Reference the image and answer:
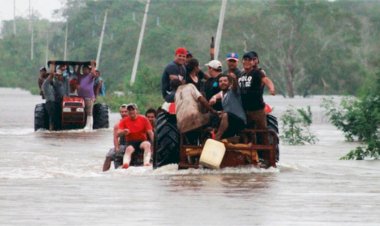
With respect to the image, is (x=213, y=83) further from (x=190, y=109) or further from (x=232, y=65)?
(x=190, y=109)

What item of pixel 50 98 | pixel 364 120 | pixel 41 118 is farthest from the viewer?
pixel 41 118

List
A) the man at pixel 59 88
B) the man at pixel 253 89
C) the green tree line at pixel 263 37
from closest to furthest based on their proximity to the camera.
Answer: the man at pixel 253 89, the man at pixel 59 88, the green tree line at pixel 263 37

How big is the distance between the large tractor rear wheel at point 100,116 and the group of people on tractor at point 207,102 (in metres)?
17.3

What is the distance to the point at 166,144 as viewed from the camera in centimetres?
2262

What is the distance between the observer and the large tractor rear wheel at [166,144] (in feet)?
74.2

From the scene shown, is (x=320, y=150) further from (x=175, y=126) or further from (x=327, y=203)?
(x=327, y=203)

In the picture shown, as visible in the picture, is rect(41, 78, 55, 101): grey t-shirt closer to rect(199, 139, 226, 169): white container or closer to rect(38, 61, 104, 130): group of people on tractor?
rect(38, 61, 104, 130): group of people on tractor

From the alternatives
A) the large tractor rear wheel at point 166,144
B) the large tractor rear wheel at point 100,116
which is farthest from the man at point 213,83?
the large tractor rear wheel at point 100,116

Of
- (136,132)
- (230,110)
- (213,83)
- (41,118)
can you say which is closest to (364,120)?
(41,118)

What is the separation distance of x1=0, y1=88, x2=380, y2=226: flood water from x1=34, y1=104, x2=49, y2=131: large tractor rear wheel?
11.2 m

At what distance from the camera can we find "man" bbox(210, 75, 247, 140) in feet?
73.1

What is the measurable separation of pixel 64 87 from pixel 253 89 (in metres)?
17.8

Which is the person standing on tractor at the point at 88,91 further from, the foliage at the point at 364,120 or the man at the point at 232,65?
the man at the point at 232,65

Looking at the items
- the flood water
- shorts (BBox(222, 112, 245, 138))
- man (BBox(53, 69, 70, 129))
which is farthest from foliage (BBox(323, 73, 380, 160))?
man (BBox(53, 69, 70, 129))
